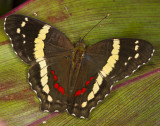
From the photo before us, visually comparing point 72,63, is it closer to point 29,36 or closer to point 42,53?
point 42,53

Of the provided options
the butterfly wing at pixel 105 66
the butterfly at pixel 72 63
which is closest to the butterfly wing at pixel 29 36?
the butterfly at pixel 72 63

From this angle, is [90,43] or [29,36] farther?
[90,43]

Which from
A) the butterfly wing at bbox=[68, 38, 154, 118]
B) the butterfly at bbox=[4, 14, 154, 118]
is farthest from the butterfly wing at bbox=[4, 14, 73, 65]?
the butterfly wing at bbox=[68, 38, 154, 118]

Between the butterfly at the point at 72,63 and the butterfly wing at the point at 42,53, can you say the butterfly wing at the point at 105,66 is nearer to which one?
the butterfly at the point at 72,63

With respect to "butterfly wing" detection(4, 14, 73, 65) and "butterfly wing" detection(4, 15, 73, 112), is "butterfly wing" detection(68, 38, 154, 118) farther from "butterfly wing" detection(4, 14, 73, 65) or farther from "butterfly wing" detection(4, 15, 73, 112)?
"butterfly wing" detection(4, 14, 73, 65)

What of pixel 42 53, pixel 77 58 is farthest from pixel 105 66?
pixel 42 53

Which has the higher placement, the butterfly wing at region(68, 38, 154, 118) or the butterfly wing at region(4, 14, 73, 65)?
the butterfly wing at region(4, 14, 73, 65)
